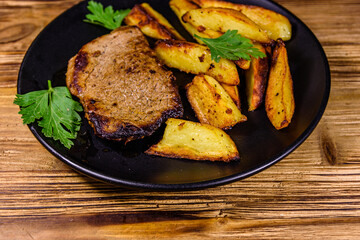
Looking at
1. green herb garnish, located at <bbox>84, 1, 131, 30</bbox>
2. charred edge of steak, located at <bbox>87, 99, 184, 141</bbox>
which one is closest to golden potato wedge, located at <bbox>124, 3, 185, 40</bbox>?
green herb garnish, located at <bbox>84, 1, 131, 30</bbox>

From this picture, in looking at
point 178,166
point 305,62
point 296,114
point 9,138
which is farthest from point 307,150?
point 9,138

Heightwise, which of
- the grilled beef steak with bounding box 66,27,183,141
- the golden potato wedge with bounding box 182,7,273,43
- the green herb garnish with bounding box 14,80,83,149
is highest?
the golden potato wedge with bounding box 182,7,273,43

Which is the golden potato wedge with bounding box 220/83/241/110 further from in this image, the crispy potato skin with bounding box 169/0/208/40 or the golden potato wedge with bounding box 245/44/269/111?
the crispy potato skin with bounding box 169/0/208/40

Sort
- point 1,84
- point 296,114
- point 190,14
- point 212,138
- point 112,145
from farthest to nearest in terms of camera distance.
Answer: point 1,84
point 190,14
point 296,114
point 112,145
point 212,138

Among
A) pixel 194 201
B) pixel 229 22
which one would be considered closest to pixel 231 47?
pixel 229 22

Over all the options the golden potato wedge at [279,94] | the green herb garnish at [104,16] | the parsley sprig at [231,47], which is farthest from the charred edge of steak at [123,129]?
the green herb garnish at [104,16]

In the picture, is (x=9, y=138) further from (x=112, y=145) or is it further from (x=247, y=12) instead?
(x=247, y=12)
